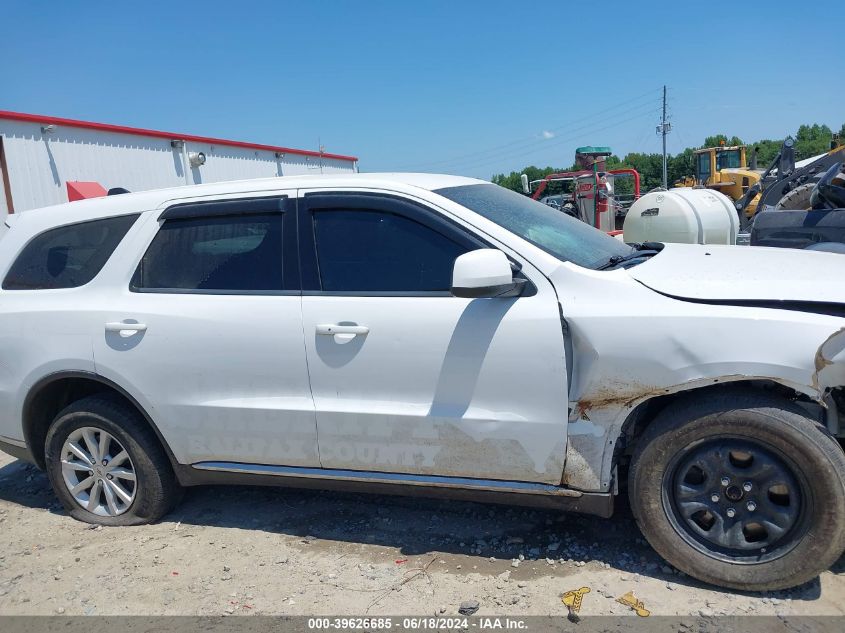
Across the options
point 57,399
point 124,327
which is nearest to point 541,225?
point 124,327

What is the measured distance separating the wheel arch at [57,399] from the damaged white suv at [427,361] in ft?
0.05

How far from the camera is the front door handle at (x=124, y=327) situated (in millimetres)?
3504

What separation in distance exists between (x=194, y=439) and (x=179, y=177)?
1516 centimetres

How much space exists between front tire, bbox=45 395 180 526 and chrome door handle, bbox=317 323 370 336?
1316mm

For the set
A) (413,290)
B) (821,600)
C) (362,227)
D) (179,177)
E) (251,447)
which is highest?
(179,177)

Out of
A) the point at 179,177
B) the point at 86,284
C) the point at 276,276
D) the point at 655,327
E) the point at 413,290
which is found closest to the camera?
the point at 655,327

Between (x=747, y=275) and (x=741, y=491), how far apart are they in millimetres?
921

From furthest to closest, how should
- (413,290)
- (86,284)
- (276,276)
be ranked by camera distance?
1. (86,284)
2. (276,276)
3. (413,290)

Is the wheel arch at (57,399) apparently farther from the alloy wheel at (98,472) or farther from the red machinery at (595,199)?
the red machinery at (595,199)

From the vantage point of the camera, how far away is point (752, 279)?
2840mm

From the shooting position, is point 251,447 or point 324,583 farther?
point 251,447

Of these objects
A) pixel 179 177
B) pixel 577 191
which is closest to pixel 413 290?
pixel 577 191

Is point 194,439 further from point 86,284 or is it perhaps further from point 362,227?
point 362,227

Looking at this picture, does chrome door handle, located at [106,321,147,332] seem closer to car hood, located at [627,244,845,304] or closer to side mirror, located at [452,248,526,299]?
side mirror, located at [452,248,526,299]
